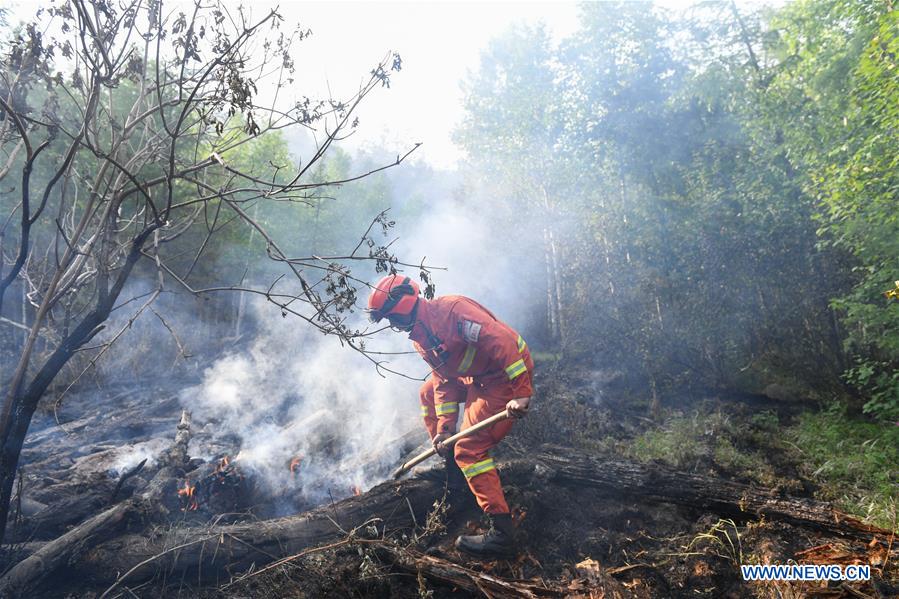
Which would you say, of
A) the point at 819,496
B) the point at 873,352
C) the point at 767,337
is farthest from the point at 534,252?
the point at 819,496

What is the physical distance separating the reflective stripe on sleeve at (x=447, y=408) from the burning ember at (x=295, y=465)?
6.97 feet

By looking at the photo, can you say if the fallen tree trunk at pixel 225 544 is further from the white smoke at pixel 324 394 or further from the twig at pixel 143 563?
the white smoke at pixel 324 394

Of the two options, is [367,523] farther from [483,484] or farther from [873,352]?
[873,352]

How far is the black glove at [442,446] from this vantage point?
13.7 feet

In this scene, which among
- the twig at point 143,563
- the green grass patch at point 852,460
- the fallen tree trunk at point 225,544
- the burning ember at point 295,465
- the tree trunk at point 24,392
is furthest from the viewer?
the burning ember at point 295,465

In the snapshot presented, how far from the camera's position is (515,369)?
13.1 ft

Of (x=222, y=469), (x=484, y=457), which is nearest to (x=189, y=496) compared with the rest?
(x=222, y=469)

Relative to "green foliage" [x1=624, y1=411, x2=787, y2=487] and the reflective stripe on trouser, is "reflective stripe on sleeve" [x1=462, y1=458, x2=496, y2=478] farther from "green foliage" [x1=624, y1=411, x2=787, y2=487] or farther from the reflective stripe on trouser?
"green foliage" [x1=624, y1=411, x2=787, y2=487]

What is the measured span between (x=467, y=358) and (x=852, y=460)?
4.79 meters

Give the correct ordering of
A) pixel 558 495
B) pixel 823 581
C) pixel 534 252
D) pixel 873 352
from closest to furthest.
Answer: pixel 823 581
pixel 558 495
pixel 873 352
pixel 534 252

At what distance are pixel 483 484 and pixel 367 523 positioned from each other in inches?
38.7

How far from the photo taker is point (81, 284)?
10.3 ft

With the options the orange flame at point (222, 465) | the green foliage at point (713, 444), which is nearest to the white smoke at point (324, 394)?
the orange flame at point (222, 465)

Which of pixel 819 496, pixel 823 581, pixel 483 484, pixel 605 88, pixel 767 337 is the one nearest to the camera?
pixel 823 581
